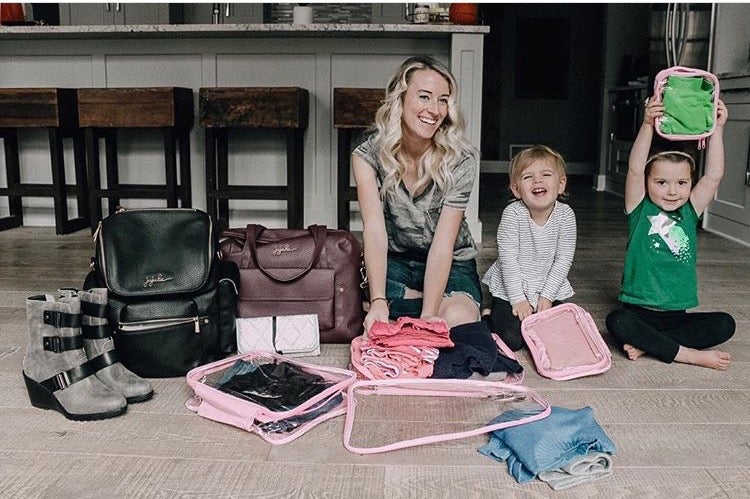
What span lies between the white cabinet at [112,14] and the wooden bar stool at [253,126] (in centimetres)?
229

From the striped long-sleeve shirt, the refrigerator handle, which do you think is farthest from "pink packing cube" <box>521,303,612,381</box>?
the refrigerator handle

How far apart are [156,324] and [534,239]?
1.11m

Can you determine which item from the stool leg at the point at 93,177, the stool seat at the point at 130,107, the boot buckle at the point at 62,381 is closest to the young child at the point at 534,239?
the boot buckle at the point at 62,381

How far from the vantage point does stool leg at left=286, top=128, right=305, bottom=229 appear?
3.77m

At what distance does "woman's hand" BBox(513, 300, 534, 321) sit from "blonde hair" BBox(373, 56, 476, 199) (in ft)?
1.30

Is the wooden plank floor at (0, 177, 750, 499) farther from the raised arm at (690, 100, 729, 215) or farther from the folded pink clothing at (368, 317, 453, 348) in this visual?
Result: the raised arm at (690, 100, 729, 215)

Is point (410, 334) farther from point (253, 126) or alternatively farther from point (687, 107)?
point (253, 126)

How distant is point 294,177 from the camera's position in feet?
12.5

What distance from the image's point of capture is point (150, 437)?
1505mm

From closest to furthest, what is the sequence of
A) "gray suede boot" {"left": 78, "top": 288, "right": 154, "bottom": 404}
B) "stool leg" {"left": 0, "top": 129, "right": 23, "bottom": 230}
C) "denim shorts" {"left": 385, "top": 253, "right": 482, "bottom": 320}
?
"gray suede boot" {"left": 78, "top": 288, "right": 154, "bottom": 404}
"denim shorts" {"left": 385, "top": 253, "right": 482, "bottom": 320}
"stool leg" {"left": 0, "top": 129, "right": 23, "bottom": 230}

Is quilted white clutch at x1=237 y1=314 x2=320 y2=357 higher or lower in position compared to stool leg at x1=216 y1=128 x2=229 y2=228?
lower

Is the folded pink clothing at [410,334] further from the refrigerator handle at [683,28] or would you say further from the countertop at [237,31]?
the refrigerator handle at [683,28]

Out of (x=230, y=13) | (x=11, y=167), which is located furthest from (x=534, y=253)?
(x=230, y=13)

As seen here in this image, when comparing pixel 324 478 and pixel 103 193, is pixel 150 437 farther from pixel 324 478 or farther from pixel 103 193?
pixel 103 193
